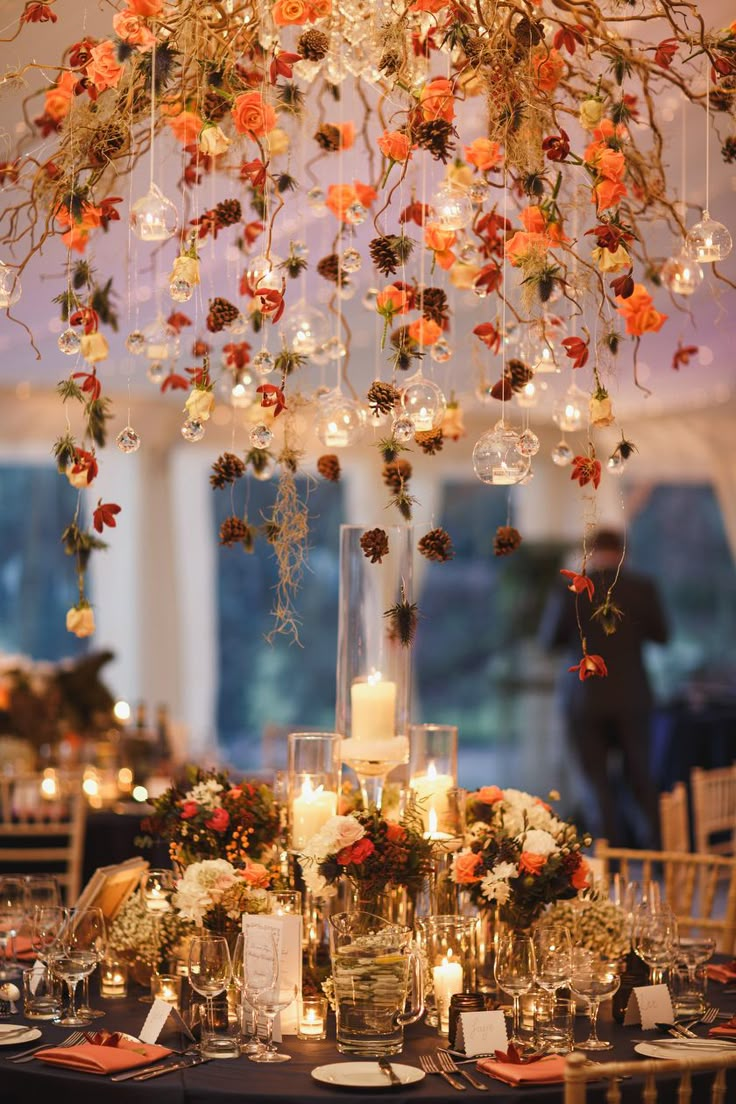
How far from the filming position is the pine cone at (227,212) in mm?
2730

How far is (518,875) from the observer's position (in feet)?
9.21

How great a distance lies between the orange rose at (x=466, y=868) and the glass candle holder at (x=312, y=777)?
273 mm

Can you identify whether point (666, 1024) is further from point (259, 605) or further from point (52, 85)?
point (259, 605)

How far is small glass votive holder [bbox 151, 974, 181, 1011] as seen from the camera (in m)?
2.82

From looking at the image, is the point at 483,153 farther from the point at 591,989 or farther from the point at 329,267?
the point at 591,989

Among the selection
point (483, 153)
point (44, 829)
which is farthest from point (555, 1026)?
point (44, 829)

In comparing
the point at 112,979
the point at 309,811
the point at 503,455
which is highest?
the point at 503,455

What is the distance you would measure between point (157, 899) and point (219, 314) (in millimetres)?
1157

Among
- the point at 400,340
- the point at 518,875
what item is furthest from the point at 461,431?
the point at 518,875

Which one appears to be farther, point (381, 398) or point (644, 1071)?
point (381, 398)

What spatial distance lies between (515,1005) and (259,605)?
9.70m

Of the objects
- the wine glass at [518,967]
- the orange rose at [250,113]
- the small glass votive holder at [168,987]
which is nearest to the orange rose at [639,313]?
the orange rose at [250,113]

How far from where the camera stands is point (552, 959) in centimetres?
255

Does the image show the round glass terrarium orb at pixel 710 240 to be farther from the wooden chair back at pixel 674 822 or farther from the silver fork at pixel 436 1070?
the wooden chair back at pixel 674 822
